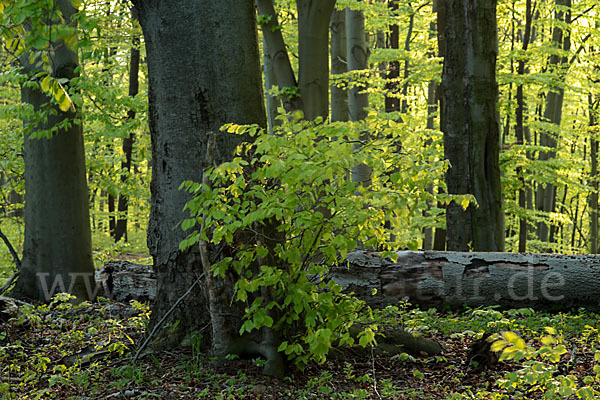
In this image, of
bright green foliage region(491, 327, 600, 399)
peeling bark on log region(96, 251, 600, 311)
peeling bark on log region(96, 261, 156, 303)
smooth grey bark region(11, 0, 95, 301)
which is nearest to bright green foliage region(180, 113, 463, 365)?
bright green foliage region(491, 327, 600, 399)

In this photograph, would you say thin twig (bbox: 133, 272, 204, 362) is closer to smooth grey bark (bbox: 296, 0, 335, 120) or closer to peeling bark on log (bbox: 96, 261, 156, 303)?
peeling bark on log (bbox: 96, 261, 156, 303)

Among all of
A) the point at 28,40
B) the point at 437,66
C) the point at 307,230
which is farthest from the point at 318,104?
the point at 28,40

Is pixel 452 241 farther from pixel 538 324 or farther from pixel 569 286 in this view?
pixel 538 324

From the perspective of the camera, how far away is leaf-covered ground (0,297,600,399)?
3758 mm

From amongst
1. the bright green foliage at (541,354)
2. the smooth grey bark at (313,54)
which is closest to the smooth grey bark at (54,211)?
the smooth grey bark at (313,54)

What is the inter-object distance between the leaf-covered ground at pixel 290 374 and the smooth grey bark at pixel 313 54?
4030mm

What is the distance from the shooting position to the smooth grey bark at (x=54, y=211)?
760 centimetres

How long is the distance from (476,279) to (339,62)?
685cm

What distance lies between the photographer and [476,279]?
643cm

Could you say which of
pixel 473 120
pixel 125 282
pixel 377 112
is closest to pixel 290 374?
pixel 377 112

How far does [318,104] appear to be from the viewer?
8250 mm

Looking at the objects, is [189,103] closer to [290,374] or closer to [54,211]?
[290,374]

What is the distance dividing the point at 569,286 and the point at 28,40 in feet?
19.8

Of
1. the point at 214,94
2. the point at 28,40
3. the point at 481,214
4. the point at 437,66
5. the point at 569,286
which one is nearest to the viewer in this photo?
the point at 28,40
